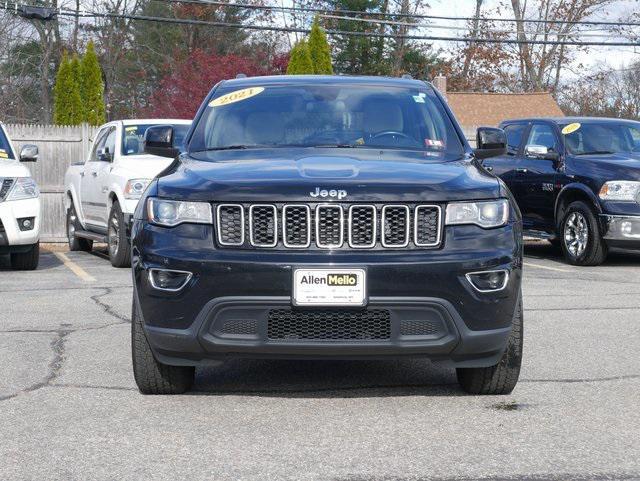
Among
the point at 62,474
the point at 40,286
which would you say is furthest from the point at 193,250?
the point at 40,286

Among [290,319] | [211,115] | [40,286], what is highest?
[211,115]

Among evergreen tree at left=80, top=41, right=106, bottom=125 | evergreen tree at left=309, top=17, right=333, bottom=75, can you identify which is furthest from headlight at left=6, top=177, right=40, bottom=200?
evergreen tree at left=309, top=17, right=333, bottom=75

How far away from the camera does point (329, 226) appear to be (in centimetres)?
544

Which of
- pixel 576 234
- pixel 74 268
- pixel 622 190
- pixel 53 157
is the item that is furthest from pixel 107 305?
pixel 53 157

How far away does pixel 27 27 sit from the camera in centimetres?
5059

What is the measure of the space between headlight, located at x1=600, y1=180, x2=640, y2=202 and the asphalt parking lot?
5.39 m

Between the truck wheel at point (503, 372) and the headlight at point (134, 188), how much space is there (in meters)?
7.43

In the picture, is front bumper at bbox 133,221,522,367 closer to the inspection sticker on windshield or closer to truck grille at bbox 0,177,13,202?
the inspection sticker on windshield

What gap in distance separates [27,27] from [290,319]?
157 feet

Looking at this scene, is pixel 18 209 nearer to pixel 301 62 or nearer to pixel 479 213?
pixel 479 213

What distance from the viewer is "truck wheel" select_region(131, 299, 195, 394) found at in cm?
582

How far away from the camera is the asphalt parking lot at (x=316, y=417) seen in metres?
4.60

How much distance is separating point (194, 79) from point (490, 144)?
3707cm

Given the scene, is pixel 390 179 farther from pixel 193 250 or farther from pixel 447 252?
pixel 193 250
